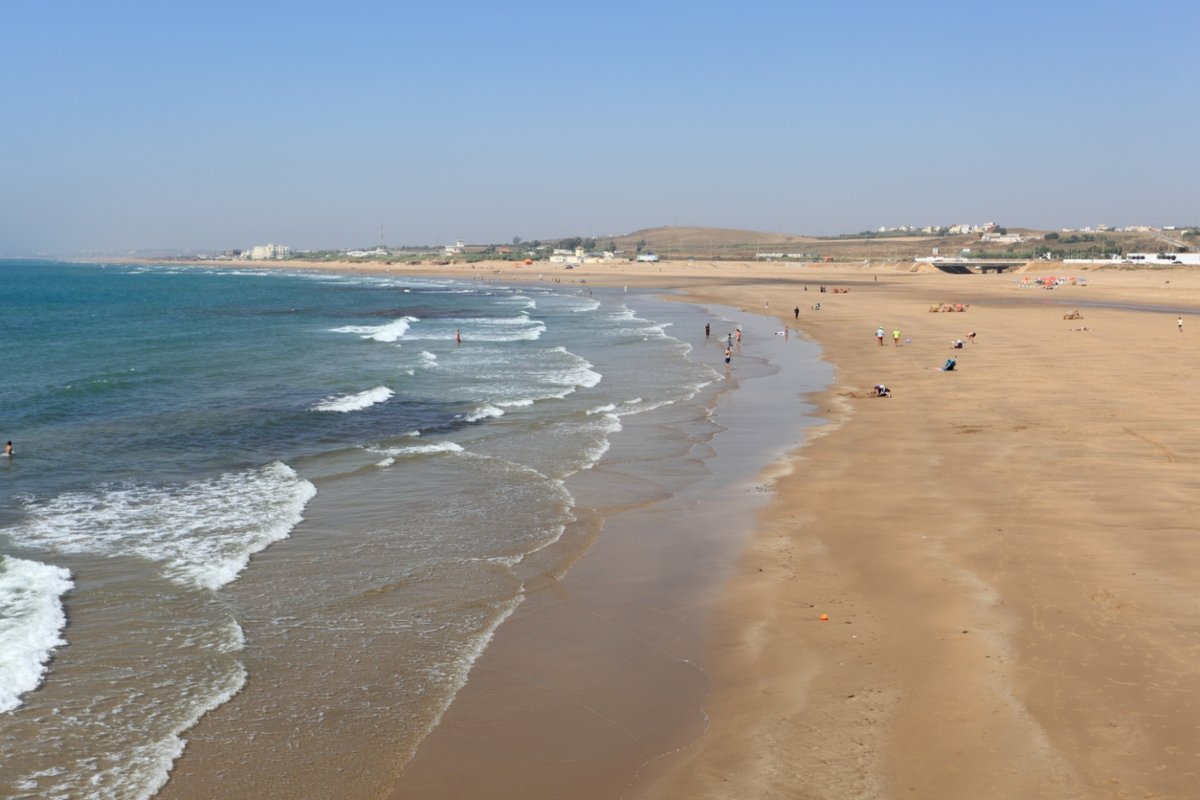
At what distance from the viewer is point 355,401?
3112 cm

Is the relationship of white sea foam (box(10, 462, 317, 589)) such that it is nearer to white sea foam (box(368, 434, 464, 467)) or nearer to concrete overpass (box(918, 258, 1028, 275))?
white sea foam (box(368, 434, 464, 467))

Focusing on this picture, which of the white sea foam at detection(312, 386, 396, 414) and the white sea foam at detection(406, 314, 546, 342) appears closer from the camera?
the white sea foam at detection(312, 386, 396, 414)

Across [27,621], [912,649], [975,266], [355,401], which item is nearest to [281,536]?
[27,621]

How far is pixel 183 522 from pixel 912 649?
1248cm

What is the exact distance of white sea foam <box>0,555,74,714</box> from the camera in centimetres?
1072

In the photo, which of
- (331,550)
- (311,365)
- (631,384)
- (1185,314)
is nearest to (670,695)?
(331,550)

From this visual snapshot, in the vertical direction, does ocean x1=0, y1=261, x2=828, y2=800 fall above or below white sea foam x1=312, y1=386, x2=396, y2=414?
above

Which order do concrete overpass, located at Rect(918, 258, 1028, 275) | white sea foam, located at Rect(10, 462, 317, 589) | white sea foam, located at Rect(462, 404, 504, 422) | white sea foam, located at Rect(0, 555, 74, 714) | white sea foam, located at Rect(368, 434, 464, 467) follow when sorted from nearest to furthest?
white sea foam, located at Rect(0, 555, 74, 714) < white sea foam, located at Rect(10, 462, 317, 589) < white sea foam, located at Rect(368, 434, 464, 467) < white sea foam, located at Rect(462, 404, 504, 422) < concrete overpass, located at Rect(918, 258, 1028, 275)

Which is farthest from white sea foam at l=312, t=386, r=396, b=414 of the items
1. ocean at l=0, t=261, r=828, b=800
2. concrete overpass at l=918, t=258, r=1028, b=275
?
concrete overpass at l=918, t=258, r=1028, b=275

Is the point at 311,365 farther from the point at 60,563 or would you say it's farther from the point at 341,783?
the point at 341,783

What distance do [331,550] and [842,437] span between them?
13.2 metres

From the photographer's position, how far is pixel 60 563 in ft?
48.6

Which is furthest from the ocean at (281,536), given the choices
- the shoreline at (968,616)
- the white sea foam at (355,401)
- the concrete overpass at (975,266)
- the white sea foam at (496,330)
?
the concrete overpass at (975,266)

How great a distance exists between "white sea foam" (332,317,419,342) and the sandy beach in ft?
119
